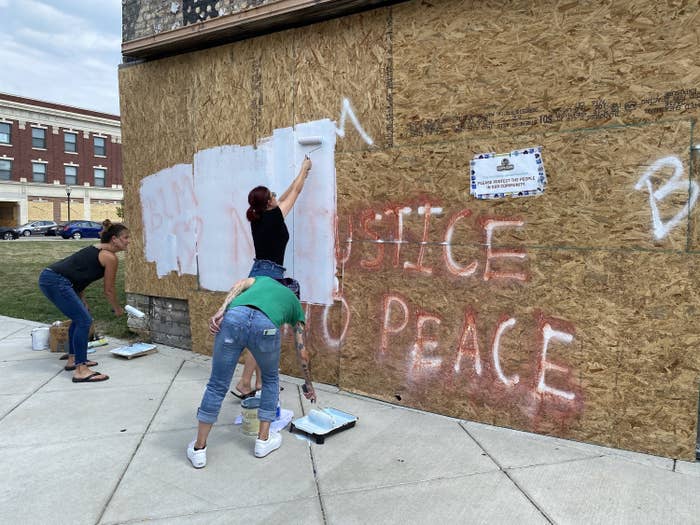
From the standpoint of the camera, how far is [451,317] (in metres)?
4.11

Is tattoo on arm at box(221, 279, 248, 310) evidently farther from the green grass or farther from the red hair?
the green grass

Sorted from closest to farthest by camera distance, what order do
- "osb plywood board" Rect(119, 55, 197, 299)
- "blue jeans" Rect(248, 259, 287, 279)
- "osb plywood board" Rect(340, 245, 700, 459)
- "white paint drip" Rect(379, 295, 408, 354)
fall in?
"osb plywood board" Rect(340, 245, 700, 459), "blue jeans" Rect(248, 259, 287, 279), "white paint drip" Rect(379, 295, 408, 354), "osb plywood board" Rect(119, 55, 197, 299)

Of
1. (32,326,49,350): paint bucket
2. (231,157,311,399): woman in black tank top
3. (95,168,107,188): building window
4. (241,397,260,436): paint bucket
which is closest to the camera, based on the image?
(241,397,260,436): paint bucket

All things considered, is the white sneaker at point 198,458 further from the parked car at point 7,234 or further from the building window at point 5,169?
the building window at point 5,169

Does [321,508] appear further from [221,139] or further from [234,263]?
[221,139]

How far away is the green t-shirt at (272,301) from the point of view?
3205 mm

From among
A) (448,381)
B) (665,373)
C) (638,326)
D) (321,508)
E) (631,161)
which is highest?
(631,161)

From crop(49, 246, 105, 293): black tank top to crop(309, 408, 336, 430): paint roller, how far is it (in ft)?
9.69

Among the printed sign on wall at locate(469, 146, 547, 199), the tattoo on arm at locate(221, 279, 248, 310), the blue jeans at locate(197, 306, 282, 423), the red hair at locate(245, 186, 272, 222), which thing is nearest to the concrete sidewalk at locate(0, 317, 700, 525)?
the blue jeans at locate(197, 306, 282, 423)

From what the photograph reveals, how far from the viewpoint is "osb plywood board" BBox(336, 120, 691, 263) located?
10.9ft

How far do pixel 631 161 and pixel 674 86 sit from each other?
1.78ft

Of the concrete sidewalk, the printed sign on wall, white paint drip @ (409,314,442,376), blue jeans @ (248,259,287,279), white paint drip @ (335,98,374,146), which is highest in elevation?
white paint drip @ (335,98,374,146)

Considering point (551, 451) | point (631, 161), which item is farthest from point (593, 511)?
point (631, 161)

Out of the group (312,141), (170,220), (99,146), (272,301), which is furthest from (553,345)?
(99,146)
